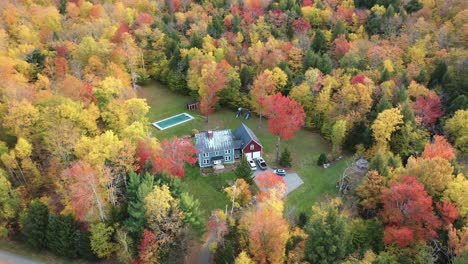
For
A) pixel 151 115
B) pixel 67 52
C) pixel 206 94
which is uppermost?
pixel 67 52

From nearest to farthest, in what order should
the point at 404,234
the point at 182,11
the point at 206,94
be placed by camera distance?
1. the point at 404,234
2. the point at 206,94
3. the point at 182,11

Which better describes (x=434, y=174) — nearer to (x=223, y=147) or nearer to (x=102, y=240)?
(x=223, y=147)

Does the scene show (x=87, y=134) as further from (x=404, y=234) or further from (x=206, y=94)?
(x=404, y=234)

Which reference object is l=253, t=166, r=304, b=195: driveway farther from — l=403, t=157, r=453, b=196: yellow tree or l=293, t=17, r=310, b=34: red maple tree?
l=293, t=17, r=310, b=34: red maple tree

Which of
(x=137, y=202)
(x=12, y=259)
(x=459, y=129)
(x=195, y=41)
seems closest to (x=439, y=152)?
(x=459, y=129)

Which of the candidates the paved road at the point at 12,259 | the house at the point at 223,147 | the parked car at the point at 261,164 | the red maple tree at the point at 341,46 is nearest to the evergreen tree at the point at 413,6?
the red maple tree at the point at 341,46

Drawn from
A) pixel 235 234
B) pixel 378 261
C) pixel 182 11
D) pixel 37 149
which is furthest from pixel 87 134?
pixel 182 11

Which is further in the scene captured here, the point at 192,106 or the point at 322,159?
the point at 192,106
